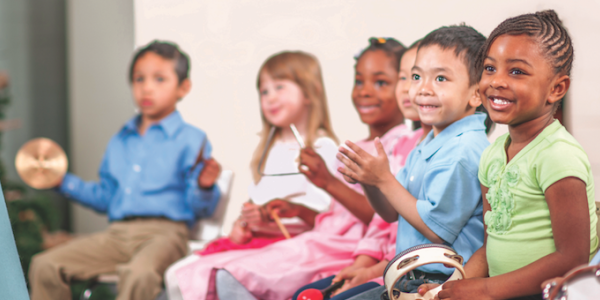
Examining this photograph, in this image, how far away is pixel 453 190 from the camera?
938 millimetres

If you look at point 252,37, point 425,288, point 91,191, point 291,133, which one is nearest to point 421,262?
point 425,288

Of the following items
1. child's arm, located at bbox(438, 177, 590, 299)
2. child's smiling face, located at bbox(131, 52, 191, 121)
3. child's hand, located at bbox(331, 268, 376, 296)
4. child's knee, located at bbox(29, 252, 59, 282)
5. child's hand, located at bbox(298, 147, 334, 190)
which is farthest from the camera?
child's smiling face, located at bbox(131, 52, 191, 121)

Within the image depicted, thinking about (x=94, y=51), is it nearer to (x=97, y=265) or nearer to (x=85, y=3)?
(x=85, y=3)

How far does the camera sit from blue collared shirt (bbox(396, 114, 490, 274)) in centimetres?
94

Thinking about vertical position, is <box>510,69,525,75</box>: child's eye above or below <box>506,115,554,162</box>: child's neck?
above

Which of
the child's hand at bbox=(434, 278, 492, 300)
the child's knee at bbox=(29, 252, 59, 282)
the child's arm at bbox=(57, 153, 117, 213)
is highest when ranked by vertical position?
the child's hand at bbox=(434, 278, 492, 300)

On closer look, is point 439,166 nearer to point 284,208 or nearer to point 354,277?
point 354,277

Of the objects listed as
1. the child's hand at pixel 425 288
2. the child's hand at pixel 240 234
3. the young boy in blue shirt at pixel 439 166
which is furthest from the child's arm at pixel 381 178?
the child's hand at pixel 240 234

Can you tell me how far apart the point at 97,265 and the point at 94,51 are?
102 cm

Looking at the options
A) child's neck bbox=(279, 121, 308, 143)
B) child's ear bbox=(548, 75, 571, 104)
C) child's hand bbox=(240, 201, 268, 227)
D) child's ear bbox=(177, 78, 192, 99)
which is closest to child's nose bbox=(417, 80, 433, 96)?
child's ear bbox=(548, 75, 571, 104)

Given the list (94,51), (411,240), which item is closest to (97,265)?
(94,51)

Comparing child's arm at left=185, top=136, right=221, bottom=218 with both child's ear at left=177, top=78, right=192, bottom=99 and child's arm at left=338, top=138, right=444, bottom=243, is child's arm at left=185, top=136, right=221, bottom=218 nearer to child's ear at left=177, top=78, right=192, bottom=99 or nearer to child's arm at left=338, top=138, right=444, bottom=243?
child's ear at left=177, top=78, right=192, bottom=99

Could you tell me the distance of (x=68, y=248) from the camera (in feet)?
5.61

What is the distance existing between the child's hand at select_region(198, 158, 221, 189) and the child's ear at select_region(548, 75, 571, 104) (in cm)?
120
